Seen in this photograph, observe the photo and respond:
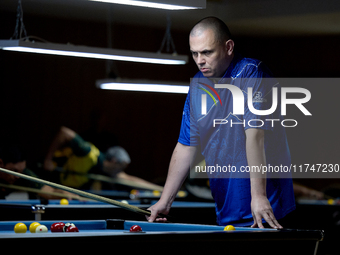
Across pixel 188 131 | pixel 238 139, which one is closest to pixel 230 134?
pixel 238 139

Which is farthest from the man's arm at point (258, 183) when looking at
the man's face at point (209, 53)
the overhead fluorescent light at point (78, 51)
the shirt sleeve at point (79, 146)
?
the shirt sleeve at point (79, 146)

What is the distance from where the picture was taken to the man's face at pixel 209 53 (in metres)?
2.55

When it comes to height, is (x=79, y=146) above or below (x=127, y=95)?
below

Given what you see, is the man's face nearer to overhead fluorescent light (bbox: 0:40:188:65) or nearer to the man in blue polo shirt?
the man in blue polo shirt

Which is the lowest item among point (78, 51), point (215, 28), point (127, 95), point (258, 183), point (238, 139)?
point (258, 183)

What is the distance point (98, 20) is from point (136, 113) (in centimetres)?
169

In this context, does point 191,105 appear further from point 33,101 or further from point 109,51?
point 33,101

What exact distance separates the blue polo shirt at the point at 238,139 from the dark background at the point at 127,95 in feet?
16.1

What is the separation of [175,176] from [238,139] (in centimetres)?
39

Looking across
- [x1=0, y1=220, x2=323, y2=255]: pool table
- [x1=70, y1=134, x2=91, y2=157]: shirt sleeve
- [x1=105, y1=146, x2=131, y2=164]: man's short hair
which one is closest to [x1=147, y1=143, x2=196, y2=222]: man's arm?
[x1=0, y1=220, x2=323, y2=255]: pool table

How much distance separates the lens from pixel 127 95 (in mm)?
9055

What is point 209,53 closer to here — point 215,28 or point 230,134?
point 215,28

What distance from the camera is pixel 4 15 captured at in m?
7.91

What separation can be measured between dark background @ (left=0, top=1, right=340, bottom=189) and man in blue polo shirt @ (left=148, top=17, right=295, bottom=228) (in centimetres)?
486
